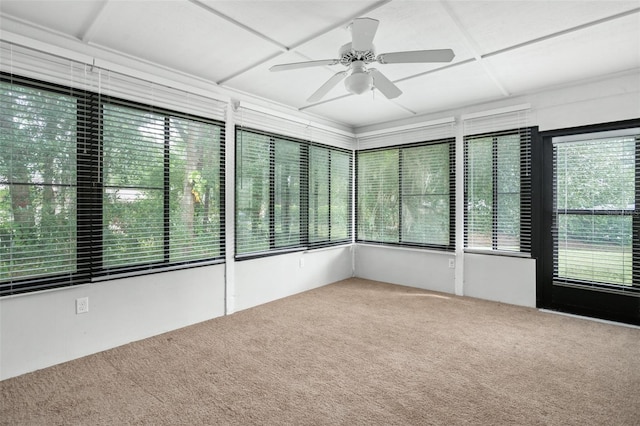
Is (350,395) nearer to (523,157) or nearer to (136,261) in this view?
(136,261)

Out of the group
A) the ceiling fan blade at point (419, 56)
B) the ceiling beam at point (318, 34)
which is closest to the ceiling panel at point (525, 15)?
the ceiling fan blade at point (419, 56)

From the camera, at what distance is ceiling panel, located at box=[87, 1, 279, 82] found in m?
2.29

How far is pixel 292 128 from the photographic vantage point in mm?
4531

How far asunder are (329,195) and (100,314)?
3.23 metres

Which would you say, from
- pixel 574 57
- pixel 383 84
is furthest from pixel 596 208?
pixel 383 84

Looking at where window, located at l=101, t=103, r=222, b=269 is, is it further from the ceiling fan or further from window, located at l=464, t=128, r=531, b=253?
window, located at l=464, t=128, r=531, b=253

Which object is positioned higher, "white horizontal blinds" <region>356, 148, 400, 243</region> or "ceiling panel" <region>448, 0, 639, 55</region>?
"ceiling panel" <region>448, 0, 639, 55</region>

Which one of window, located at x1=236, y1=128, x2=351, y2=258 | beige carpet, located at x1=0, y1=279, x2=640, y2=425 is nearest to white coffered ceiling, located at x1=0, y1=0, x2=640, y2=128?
window, located at x1=236, y1=128, x2=351, y2=258

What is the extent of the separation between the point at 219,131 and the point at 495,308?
12.0 ft

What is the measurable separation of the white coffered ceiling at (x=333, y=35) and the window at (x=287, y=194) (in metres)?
0.88

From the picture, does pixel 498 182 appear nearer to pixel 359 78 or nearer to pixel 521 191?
pixel 521 191

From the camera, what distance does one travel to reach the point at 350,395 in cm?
221

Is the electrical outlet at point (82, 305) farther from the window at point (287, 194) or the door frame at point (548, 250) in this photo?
the door frame at point (548, 250)

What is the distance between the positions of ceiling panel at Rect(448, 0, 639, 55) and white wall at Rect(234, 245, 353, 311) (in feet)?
10.1
